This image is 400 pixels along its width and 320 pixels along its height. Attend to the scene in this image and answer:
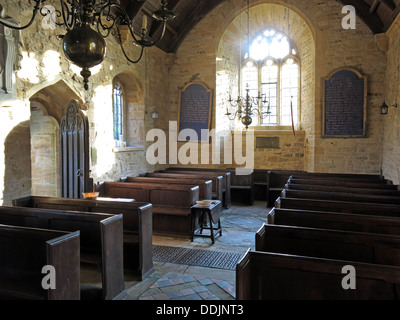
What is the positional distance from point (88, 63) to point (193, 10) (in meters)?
7.97

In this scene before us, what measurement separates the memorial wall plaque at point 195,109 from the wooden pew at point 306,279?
24.1 feet

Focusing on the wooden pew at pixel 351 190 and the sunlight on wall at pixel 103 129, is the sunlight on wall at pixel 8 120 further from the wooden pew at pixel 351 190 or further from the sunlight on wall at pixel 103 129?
the wooden pew at pixel 351 190

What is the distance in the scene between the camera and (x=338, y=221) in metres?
3.39

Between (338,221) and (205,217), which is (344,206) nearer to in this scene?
(338,221)

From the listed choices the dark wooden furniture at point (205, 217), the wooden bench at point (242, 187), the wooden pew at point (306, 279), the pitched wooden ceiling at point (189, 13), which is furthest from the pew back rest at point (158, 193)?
the wooden pew at point (306, 279)

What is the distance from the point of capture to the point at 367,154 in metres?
8.19

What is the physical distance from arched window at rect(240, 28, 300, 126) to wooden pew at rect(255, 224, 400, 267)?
24.9 ft

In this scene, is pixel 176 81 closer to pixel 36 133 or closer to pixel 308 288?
pixel 36 133

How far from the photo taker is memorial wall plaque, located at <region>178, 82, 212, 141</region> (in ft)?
31.2

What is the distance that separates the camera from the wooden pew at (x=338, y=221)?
317 cm

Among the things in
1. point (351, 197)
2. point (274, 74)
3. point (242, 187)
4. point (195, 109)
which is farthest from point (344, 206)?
point (274, 74)

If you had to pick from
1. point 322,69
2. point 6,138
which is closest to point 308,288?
point 6,138

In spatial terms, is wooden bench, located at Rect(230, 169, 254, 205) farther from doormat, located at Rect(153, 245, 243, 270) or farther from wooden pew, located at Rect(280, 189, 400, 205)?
doormat, located at Rect(153, 245, 243, 270)

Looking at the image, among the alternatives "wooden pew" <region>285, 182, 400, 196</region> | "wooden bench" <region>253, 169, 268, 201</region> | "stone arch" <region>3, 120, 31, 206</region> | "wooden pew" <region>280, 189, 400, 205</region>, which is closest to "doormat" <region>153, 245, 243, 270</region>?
"wooden pew" <region>280, 189, 400, 205</region>
